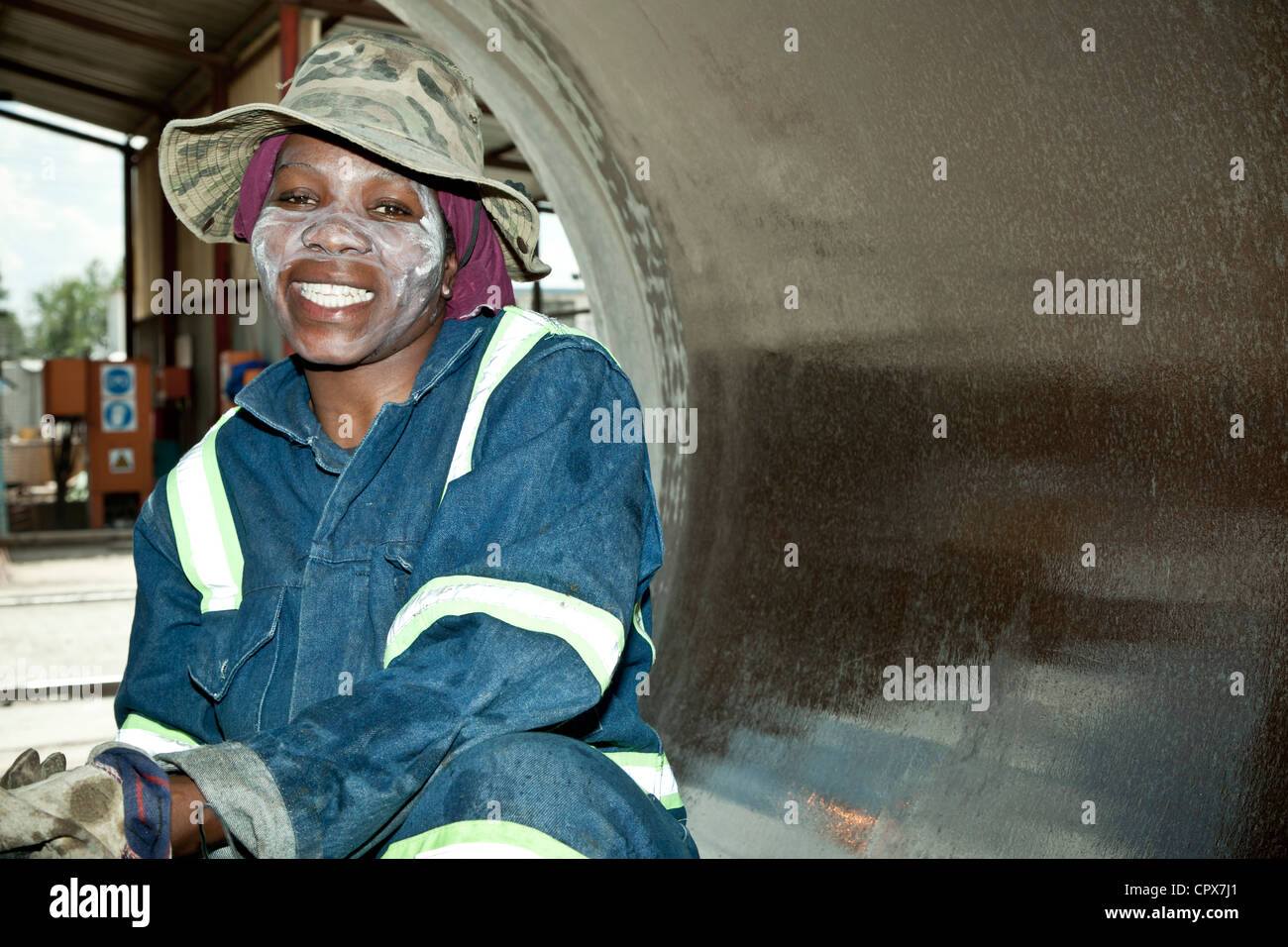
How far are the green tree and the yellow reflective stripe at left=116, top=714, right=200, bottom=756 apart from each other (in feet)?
152

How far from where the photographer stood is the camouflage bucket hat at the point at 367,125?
5.09ft

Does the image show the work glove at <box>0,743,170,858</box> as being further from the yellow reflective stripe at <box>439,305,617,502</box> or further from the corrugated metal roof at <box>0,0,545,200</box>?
the corrugated metal roof at <box>0,0,545,200</box>

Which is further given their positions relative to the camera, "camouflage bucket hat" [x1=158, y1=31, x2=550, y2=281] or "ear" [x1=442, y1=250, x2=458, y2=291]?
"ear" [x1=442, y1=250, x2=458, y2=291]

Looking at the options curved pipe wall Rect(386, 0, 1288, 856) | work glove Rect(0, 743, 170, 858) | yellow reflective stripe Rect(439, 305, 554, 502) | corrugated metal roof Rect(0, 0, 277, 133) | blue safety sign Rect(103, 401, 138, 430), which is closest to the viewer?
work glove Rect(0, 743, 170, 858)

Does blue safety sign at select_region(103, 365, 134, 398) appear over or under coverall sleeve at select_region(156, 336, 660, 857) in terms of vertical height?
over

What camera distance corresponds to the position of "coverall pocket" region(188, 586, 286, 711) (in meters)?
1.52

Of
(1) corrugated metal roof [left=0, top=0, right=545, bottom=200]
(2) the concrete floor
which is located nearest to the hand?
(2) the concrete floor

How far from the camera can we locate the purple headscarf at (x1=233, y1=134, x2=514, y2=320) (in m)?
1.73

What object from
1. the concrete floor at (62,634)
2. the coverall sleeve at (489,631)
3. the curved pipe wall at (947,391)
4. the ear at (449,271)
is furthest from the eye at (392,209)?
the concrete floor at (62,634)

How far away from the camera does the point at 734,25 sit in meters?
2.03

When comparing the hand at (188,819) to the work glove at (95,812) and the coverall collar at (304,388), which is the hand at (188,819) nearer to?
the work glove at (95,812)

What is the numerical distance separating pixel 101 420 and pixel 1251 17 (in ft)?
36.4

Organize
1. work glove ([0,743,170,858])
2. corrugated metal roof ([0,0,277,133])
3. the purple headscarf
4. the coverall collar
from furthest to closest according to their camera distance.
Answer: corrugated metal roof ([0,0,277,133])
the purple headscarf
the coverall collar
work glove ([0,743,170,858])

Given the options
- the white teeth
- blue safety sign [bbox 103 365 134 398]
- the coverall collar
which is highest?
blue safety sign [bbox 103 365 134 398]
